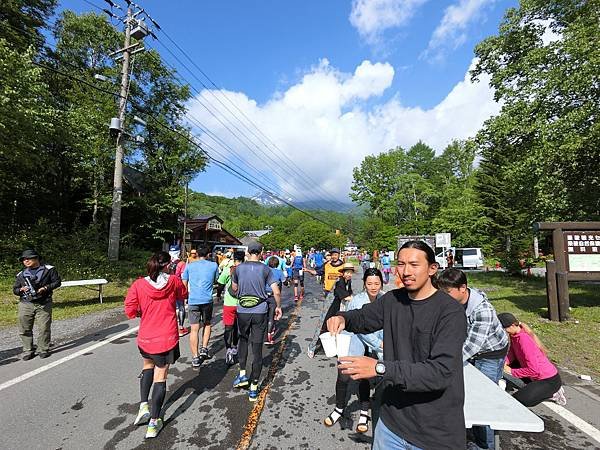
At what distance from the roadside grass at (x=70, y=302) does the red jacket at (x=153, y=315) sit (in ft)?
22.2

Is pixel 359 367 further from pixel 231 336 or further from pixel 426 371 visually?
pixel 231 336

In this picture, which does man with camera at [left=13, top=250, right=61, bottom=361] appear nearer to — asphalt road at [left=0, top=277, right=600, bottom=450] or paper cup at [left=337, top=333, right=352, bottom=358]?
asphalt road at [left=0, top=277, right=600, bottom=450]

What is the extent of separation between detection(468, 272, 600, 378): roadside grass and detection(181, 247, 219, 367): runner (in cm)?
599

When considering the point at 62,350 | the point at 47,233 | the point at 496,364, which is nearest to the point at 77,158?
the point at 47,233

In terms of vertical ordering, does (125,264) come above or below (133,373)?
above

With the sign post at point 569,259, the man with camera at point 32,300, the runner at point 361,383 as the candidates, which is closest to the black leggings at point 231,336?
the runner at point 361,383

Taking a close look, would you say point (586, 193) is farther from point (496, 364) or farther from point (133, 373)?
point (133, 373)

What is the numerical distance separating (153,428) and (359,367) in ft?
8.97

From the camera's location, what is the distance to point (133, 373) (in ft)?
15.4

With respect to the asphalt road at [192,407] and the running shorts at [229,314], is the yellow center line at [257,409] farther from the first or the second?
the running shorts at [229,314]

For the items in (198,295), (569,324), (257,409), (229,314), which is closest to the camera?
(257,409)

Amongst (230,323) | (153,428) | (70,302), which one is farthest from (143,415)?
(70,302)

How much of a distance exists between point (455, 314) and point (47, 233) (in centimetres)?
1830

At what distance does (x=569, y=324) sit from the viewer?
7.43 meters
